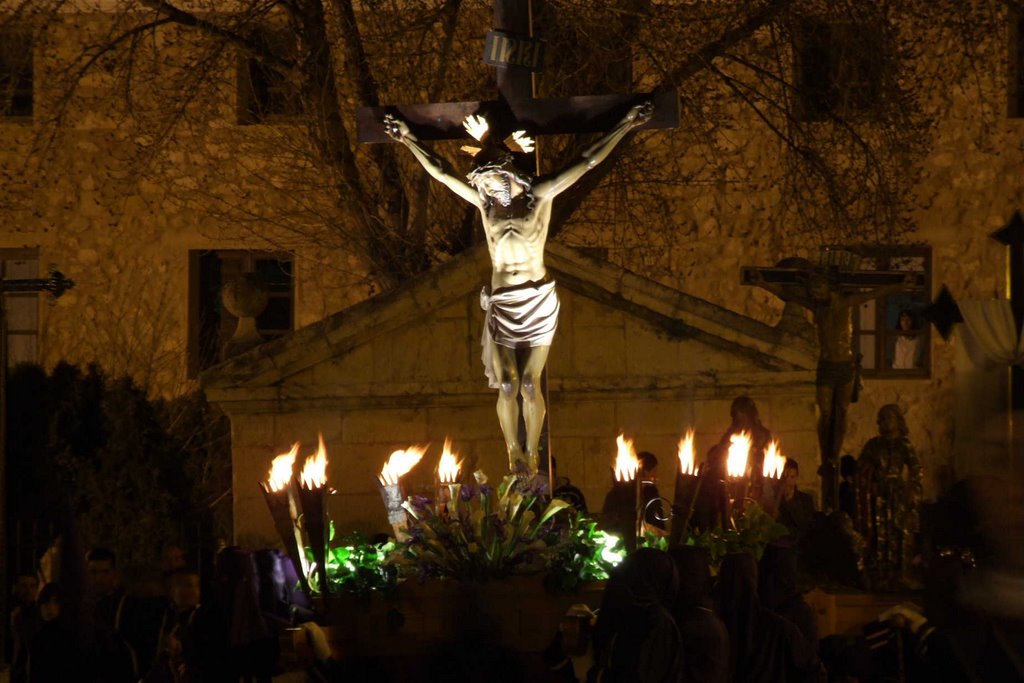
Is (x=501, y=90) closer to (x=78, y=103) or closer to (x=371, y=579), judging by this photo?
(x=371, y=579)

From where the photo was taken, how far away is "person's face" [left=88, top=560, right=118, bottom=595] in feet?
30.8

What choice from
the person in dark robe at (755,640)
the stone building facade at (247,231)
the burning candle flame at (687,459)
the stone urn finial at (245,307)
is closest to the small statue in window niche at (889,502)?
the burning candle flame at (687,459)

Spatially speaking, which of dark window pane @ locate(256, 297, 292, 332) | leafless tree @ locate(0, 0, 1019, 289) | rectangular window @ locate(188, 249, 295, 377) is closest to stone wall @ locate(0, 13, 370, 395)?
rectangular window @ locate(188, 249, 295, 377)

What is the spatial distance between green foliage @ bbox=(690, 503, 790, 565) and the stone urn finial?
16.0ft

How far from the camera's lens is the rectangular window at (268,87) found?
16.7 metres

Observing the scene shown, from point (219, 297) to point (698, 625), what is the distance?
13.9 m

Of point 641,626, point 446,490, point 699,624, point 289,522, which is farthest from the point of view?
point 446,490

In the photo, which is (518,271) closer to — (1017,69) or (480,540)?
(480,540)

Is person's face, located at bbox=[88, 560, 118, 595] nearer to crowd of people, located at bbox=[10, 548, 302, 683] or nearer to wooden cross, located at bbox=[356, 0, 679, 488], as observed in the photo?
crowd of people, located at bbox=[10, 548, 302, 683]

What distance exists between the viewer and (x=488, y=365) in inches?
396

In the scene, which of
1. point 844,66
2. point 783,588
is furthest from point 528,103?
point 844,66

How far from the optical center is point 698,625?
24.5 feet

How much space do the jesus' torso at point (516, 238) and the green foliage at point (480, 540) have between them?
119cm

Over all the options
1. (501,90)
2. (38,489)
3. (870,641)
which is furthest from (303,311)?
(870,641)
